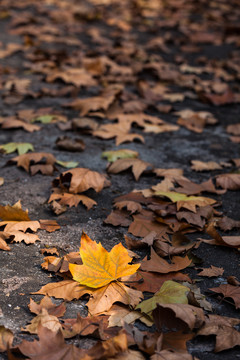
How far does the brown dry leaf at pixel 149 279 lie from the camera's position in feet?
5.38

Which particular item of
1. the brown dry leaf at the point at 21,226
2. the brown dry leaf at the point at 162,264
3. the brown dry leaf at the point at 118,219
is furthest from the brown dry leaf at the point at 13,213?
the brown dry leaf at the point at 162,264

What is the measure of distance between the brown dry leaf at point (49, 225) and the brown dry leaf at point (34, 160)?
0.54m

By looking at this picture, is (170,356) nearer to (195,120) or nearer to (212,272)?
(212,272)

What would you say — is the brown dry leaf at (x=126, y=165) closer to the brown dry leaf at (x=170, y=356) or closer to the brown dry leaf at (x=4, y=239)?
the brown dry leaf at (x=4, y=239)

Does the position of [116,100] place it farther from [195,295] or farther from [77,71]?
[195,295]

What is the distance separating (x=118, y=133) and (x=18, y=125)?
73 cm

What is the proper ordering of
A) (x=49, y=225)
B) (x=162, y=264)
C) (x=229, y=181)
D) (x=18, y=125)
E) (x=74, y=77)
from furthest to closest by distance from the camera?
(x=74, y=77) < (x=18, y=125) < (x=229, y=181) < (x=49, y=225) < (x=162, y=264)

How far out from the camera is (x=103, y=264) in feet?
5.25

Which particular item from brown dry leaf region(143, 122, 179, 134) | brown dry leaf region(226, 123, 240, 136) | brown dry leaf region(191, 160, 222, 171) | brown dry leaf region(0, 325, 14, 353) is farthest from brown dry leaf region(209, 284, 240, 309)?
brown dry leaf region(226, 123, 240, 136)

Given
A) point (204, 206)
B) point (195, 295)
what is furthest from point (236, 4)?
point (195, 295)

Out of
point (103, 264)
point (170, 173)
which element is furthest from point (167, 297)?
point (170, 173)

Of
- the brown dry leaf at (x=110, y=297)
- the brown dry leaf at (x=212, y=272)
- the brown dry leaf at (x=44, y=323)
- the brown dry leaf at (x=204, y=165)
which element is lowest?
the brown dry leaf at (x=204, y=165)

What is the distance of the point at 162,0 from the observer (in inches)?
315

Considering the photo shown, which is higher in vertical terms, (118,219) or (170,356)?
(170,356)
